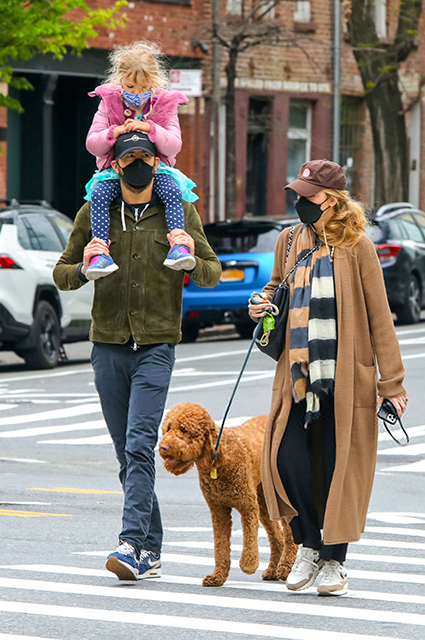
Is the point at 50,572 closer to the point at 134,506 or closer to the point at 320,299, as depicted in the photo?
the point at 134,506

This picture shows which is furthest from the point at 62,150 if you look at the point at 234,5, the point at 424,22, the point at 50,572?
the point at 50,572

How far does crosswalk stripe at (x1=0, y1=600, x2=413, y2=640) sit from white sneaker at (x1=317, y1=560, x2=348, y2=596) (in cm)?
69

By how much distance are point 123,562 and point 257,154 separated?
29184 millimetres

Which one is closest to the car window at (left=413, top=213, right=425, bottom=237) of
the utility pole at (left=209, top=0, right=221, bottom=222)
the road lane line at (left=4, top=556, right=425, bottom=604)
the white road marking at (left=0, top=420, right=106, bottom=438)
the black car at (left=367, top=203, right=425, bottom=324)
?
the black car at (left=367, top=203, right=425, bottom=324)

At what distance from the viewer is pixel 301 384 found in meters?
6.52

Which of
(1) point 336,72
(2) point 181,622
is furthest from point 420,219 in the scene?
(2) point 181,622

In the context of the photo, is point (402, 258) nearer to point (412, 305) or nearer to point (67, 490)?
point (412, 305)

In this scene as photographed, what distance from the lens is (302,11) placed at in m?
36.6

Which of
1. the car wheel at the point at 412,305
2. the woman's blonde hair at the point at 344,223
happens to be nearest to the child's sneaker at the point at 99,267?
the woman's blonde hair at the point at 344,223

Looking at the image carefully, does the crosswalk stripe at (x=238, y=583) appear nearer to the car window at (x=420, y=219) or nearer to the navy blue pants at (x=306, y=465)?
the navy blue pants at (x=306, y=465)

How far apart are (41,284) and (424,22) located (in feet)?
77.4

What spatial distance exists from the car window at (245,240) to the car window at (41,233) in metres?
3.12

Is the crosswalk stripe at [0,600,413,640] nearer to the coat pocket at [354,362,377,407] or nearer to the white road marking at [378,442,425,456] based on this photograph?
the coat pocket at [354,362,377,407]

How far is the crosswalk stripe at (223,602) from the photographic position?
6.18m
